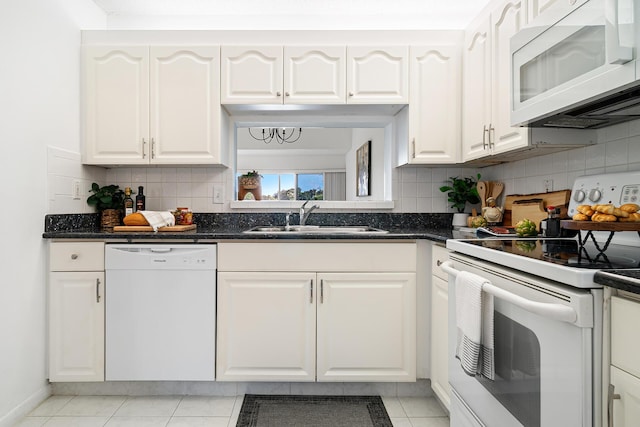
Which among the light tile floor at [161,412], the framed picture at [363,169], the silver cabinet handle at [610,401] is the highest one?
the framed picture at [363,169]

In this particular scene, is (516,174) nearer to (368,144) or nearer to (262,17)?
(368,144)

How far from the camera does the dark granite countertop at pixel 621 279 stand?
0.72m

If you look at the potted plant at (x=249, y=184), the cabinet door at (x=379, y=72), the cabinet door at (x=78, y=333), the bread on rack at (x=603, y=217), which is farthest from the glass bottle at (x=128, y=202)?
the bread on rack at (x=603, y=217)

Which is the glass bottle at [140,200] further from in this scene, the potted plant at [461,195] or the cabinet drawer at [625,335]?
the cabinet drawer at [625,335]

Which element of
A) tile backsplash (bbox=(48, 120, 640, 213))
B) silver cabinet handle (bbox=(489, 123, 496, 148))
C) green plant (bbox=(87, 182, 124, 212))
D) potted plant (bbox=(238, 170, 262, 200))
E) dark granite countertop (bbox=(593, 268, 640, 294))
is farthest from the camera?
potted plant (bbox=(238, 170, 262, 200))

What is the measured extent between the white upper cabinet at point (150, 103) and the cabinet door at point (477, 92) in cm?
147

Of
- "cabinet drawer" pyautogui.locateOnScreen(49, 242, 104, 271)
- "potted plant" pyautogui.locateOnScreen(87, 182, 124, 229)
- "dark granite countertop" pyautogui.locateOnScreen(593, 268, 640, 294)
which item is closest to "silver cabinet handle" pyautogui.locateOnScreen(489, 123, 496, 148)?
"dark granite countertop" pyautogui.locateOnScreen(593, 268, 640, 294)

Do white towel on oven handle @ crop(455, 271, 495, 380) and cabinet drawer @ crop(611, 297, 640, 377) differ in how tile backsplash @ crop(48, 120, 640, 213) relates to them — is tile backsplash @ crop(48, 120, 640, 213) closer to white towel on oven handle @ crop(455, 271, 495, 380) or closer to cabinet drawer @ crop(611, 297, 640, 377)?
white towel on oven handle @ crop(455, 271, 495, 380)

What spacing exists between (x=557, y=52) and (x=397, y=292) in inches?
49.6

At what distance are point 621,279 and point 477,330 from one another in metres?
0.45

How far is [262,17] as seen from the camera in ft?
8.79

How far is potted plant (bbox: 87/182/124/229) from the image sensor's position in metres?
2.43

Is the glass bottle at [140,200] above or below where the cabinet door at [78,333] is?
above

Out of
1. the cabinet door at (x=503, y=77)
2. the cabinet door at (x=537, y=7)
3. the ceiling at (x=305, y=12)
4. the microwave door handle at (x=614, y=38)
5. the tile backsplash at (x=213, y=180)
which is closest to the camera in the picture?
the microwave door handle at (x=614, y=38)
